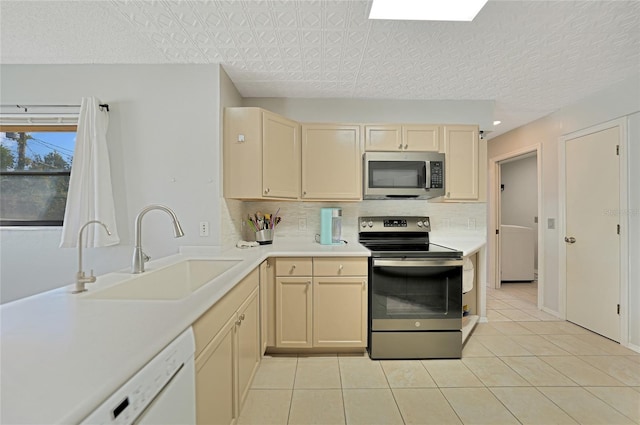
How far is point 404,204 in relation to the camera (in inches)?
119

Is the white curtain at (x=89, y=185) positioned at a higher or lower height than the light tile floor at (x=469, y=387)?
higher

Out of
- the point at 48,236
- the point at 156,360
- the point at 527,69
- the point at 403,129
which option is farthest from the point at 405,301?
the point at 48,236

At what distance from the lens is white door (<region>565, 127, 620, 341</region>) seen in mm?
2650

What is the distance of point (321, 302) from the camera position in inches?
92.6

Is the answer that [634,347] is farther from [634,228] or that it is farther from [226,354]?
[226,354]

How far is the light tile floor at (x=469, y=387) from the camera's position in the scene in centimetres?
171

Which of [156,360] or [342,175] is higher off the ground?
[342,175]

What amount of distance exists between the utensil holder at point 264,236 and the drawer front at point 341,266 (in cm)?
64

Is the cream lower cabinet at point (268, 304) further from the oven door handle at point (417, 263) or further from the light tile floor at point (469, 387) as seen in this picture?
the oven door handle at point (417, 263)

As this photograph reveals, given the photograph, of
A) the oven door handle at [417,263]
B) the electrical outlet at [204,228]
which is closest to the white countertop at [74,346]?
the electrical outlet at [204,228]

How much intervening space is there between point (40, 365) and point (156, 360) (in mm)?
221

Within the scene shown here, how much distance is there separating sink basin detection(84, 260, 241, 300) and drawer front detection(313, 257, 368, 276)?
71cm

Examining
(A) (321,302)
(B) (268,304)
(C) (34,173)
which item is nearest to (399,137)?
(A) (321,302)

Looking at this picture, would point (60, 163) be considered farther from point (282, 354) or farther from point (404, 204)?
point (404, 204)
